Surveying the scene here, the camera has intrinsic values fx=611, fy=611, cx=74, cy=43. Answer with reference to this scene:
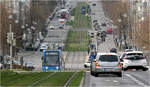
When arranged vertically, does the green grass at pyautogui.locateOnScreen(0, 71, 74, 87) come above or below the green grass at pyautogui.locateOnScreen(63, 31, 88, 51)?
below

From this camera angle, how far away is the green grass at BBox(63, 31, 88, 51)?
490ft

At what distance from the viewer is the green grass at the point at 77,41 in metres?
149

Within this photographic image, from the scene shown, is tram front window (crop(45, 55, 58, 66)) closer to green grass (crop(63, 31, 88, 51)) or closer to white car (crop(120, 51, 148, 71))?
white car (crop(120, 51, 148, 71))

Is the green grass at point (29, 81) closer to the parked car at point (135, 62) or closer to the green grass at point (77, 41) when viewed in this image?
the parked car at point (135, 62)

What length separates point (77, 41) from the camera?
16512 cm

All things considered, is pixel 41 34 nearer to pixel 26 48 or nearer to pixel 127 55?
pixel 26 48

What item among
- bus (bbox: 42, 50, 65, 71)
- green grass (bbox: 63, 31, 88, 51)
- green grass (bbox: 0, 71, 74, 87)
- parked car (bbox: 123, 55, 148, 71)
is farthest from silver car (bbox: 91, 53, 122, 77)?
green grass (bbox: 63, 31, 88, 51)

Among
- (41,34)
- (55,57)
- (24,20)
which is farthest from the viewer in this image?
(41,34)

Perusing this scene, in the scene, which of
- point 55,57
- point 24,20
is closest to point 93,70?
point 55,57

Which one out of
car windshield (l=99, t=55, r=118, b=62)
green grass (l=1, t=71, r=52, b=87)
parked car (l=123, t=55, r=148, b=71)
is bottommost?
green grass (l=1, t=71, r=52, b=87)

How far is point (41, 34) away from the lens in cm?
17400

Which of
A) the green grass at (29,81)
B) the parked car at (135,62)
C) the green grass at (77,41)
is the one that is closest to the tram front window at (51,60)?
the parked car at (135,62)

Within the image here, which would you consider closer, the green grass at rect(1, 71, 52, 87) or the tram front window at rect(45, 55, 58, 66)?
the green grass at rect(1, 71, 52, 87)

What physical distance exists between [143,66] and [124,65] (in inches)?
76.5
